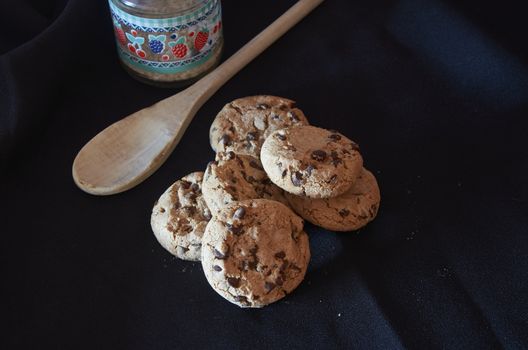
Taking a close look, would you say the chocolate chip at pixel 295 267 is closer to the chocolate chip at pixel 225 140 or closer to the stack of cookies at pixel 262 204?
the stack of cookies at pixel 262 204

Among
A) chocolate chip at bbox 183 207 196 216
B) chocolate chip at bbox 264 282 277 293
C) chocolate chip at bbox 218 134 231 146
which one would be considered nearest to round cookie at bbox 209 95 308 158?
chocolate chip at bbox 218 134 231 146

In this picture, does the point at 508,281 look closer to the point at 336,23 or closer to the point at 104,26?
the point at 336,23

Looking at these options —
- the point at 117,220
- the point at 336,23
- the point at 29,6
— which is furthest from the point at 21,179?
the point at 336,23

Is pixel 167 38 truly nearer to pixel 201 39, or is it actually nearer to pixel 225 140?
pixel 201 39

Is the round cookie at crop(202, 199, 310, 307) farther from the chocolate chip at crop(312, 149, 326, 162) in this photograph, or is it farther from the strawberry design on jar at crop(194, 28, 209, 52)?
the strawberry design on jar at crop(194, 28, 209, 52)

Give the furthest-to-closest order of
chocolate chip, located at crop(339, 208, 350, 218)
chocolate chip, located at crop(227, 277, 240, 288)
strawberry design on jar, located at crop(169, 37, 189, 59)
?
1. strawberry design on jar, located at crop(169, 37, 189, 59)
2. chocolate chip, located at crop(339, 208, 350, 218)
3. chocolate chip, located at crop(227, 277, 240, 288)

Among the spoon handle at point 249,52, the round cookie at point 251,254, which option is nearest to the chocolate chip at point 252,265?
the round cookie at point 251,254
